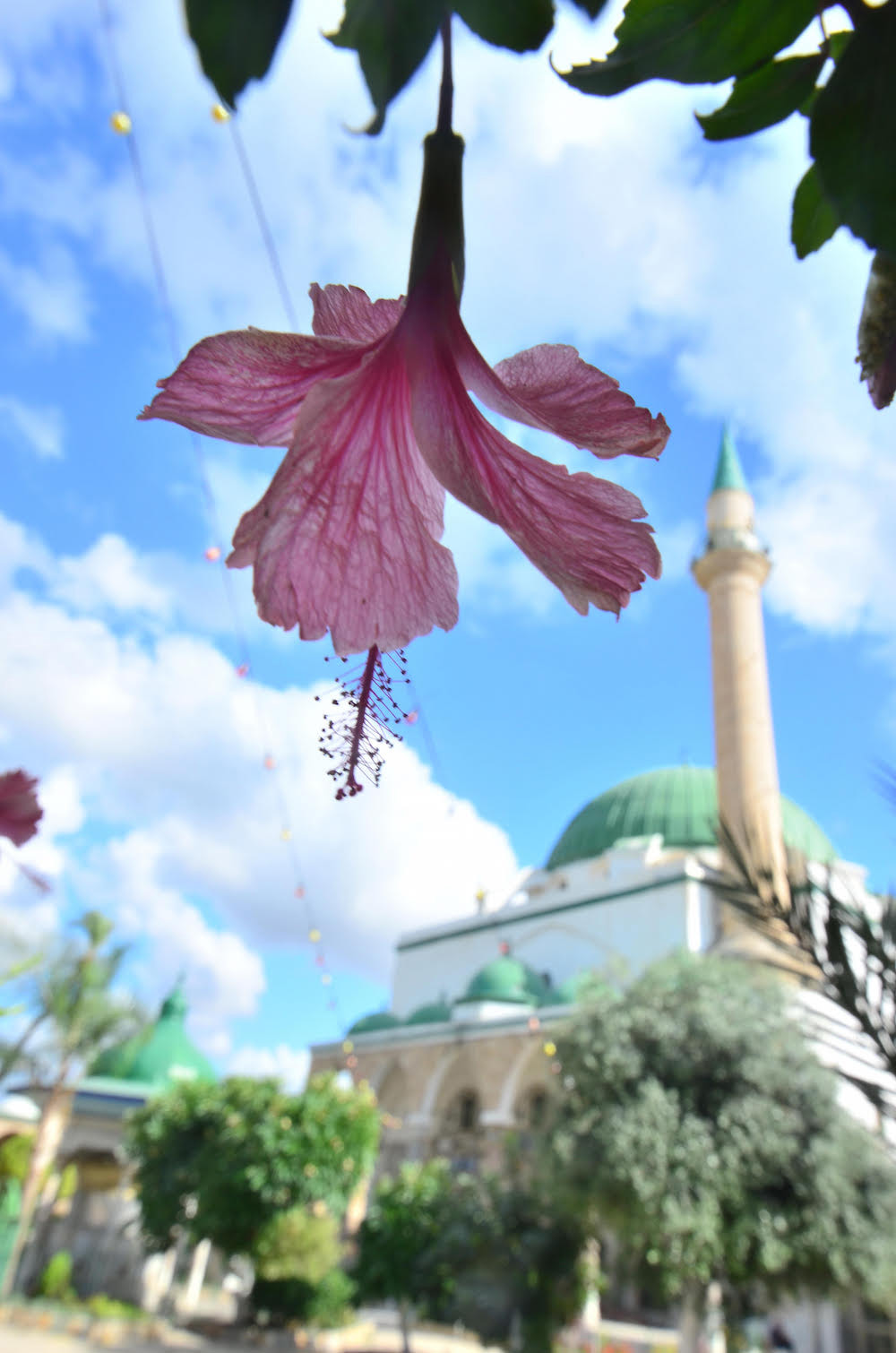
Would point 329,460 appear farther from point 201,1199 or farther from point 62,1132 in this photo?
point 62,1132

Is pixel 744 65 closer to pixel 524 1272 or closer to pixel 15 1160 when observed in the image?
pixel 524 1272

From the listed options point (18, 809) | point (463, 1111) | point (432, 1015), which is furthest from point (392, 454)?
point (463, 1111)

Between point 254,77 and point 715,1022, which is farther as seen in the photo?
point 715,1022

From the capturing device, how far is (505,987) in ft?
65.0

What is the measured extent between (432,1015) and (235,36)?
2198cm

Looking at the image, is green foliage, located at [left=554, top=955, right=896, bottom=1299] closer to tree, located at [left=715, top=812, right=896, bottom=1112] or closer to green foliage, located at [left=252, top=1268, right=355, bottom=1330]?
green foliage, located at [left=252, top=1268, right=355, bottom=1330]

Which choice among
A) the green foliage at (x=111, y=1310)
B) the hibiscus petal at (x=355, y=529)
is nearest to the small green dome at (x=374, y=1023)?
the green foliage at (x=111, y=1310)

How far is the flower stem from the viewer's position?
37 centimetres

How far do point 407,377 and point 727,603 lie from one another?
56.9ft

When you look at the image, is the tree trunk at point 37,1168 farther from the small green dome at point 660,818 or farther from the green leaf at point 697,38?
the green leaf at point 697,38

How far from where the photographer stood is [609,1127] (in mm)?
10148

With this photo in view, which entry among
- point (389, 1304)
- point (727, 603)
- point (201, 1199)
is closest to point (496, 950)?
point (389, 1304)

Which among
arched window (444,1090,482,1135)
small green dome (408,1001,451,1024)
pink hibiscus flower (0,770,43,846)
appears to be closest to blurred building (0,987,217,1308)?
arched window (444,1090,482,1135)

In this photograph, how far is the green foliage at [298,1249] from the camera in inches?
463
